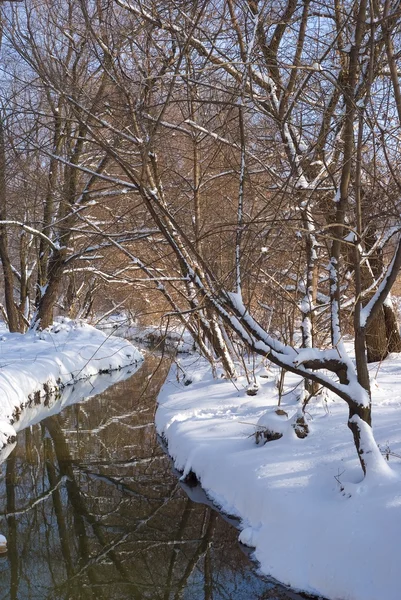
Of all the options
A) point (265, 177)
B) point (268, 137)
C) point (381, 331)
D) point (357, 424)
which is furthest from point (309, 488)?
point (265, 177)

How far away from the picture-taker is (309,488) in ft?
18.3

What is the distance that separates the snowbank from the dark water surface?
134cm

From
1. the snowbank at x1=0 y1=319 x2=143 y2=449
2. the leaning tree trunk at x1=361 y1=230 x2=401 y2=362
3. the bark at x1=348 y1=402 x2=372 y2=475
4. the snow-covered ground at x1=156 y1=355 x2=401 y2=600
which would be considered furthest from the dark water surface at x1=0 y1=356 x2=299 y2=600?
the leaning tree trunk at x1=361 y1=230 x2=401 y2=362

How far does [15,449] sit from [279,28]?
6.85m

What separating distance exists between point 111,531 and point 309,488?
215 centimetres

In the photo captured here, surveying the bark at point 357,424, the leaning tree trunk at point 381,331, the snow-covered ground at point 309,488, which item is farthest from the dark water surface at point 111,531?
the leaning tree trunk at point 381,331

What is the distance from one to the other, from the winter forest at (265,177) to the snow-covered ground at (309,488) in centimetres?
3

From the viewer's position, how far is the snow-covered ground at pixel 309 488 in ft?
14.9

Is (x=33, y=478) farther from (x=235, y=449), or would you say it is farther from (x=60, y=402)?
(x=60, y=402)

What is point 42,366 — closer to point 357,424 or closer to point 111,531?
point 111,531

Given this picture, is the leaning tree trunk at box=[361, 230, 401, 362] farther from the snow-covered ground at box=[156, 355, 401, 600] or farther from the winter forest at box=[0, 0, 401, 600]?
the snow-covered ground at box=[156, 355, 401, 600]

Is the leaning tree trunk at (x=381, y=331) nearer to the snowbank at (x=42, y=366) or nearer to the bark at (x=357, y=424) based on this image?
the snowbank at (x=42, y=366)

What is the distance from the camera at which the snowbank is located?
36.4ft

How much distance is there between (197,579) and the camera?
17.6ft
